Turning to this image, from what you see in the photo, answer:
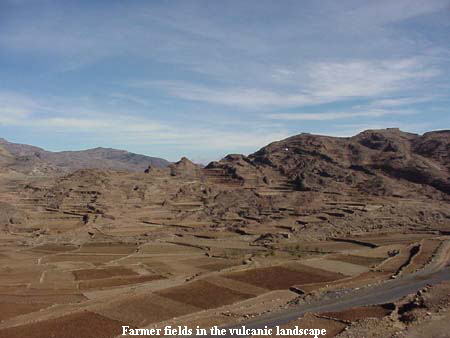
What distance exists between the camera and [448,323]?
90.6 ft

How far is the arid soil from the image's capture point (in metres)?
34.2

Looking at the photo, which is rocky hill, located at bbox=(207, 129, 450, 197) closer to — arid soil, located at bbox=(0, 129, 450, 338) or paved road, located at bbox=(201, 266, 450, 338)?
arid soil, located at bbox=(0, 129, 450, 338)

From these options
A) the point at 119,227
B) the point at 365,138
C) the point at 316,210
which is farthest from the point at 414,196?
the point at 119,227

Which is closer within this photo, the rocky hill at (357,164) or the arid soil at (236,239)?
the arid soil at (236,239)

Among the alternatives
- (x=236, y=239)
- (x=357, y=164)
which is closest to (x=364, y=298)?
(x=236, y=239)

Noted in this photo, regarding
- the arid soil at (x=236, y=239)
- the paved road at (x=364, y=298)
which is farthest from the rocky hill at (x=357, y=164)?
the paved road at (x=364, y=298)

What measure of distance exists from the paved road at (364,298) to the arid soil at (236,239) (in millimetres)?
1130

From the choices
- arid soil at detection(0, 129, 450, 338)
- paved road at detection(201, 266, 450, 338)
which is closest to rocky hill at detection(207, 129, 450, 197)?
arid soil at detection(0, 129, 450, 338)

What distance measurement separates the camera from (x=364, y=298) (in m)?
38.7

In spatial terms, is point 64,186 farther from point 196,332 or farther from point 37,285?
point 196,332

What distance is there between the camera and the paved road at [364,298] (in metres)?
33.2

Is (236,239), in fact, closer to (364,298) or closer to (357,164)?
(364,298)

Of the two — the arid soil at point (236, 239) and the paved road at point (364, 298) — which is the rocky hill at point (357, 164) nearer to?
the arid soil at point (236, 239)

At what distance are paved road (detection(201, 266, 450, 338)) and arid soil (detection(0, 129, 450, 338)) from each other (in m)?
1.13
